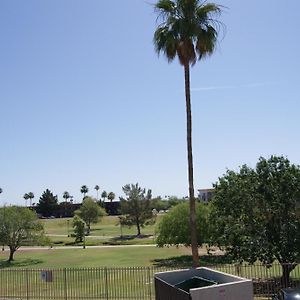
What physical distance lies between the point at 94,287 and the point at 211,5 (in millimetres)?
15121

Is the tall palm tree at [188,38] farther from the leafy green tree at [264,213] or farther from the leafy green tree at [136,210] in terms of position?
the leafy green tree at [136,210]

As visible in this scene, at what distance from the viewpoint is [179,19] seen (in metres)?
21.6

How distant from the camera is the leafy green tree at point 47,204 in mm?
179250

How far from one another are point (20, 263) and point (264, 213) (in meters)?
30.9

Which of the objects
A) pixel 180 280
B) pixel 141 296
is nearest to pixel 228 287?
pixel 180 280

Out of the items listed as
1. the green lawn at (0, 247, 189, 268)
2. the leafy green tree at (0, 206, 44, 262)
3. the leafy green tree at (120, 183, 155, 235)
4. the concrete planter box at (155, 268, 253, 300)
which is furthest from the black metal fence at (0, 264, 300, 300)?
the leafy green tree at (120, 183, 155, 235)

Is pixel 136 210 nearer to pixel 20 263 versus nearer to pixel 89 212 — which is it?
pixel 89 212

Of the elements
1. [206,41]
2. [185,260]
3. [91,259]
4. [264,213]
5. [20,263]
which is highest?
[206,41]

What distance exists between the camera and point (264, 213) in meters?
25.2

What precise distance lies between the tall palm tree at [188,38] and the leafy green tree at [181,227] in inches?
989

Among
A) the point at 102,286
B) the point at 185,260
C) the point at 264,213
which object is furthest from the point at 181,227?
the point at 264,213

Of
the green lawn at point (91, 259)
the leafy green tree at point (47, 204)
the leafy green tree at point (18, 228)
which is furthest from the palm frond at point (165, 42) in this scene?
the leafy green tree at point (47, 204)

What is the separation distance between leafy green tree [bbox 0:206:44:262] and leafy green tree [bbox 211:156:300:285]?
30.6 meters

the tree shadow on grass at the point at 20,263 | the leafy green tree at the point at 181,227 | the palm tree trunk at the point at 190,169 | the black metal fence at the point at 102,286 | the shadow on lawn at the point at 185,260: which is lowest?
the tree shadow on grass at the point at 20,263
